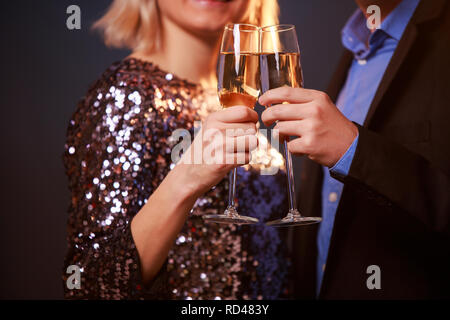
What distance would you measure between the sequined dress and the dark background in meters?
0.27

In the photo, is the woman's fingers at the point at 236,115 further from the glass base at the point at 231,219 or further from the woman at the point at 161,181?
the glass base at the point at 231,219

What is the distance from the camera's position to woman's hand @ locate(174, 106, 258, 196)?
3.04 ft

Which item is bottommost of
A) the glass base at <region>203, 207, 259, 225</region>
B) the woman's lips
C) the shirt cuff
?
the glass base at <region>203, 207, 259, 225</region>

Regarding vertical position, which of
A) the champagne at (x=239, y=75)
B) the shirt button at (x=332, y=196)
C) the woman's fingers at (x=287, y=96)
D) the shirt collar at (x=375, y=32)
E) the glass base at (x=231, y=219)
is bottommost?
the glass base at (x=231, y=219)

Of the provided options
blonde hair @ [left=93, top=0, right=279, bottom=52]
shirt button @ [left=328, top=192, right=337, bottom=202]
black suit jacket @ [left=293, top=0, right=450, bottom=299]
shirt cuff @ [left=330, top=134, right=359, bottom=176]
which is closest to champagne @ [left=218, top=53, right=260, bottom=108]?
shirt cuff @ [left=330, top=134, right=359, bottom=176]

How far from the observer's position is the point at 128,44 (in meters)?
1.45

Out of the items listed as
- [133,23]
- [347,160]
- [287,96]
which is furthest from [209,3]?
[347,160]

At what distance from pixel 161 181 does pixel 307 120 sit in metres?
0.46

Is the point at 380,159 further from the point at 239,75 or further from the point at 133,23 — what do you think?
the point at 133,23

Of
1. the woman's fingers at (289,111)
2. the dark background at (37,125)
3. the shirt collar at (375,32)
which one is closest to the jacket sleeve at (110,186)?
the dark background at (37,125)

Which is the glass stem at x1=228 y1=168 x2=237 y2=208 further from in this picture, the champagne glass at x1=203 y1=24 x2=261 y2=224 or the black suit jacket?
the black suit jacket

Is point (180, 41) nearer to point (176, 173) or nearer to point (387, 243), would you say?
point (176, 173)

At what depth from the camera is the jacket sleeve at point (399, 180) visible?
3.24 feet

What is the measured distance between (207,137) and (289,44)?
0.28 meters
